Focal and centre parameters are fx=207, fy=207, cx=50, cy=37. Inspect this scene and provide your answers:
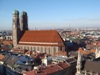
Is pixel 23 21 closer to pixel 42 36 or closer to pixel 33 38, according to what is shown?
pixel 33 38

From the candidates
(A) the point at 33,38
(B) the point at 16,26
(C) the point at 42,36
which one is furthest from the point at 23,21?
(C) the point at 42,36

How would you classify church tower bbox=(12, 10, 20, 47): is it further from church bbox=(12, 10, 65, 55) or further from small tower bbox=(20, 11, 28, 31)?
small tower bbox=(20, 11, 28, 31)

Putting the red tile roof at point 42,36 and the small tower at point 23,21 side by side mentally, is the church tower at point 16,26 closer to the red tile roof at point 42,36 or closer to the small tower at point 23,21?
the red tile roof at point 42,36

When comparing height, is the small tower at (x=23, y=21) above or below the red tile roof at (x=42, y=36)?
above

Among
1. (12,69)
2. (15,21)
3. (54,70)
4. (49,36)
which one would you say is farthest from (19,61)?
(15,21)

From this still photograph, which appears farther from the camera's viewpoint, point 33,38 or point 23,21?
point 23,21

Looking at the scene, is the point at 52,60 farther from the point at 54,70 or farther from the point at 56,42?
the point at 56,42

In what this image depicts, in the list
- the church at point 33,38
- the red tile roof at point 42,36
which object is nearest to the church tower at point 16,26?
the church at point 33,38

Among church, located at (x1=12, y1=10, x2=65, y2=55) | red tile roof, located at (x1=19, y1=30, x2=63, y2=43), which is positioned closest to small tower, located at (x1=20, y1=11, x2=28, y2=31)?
church, located at (x1=12, y1=10, x2=65, y2=55)

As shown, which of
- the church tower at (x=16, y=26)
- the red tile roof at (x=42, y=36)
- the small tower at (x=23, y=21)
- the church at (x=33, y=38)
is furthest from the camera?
the small tower at (x=23, y=21)
